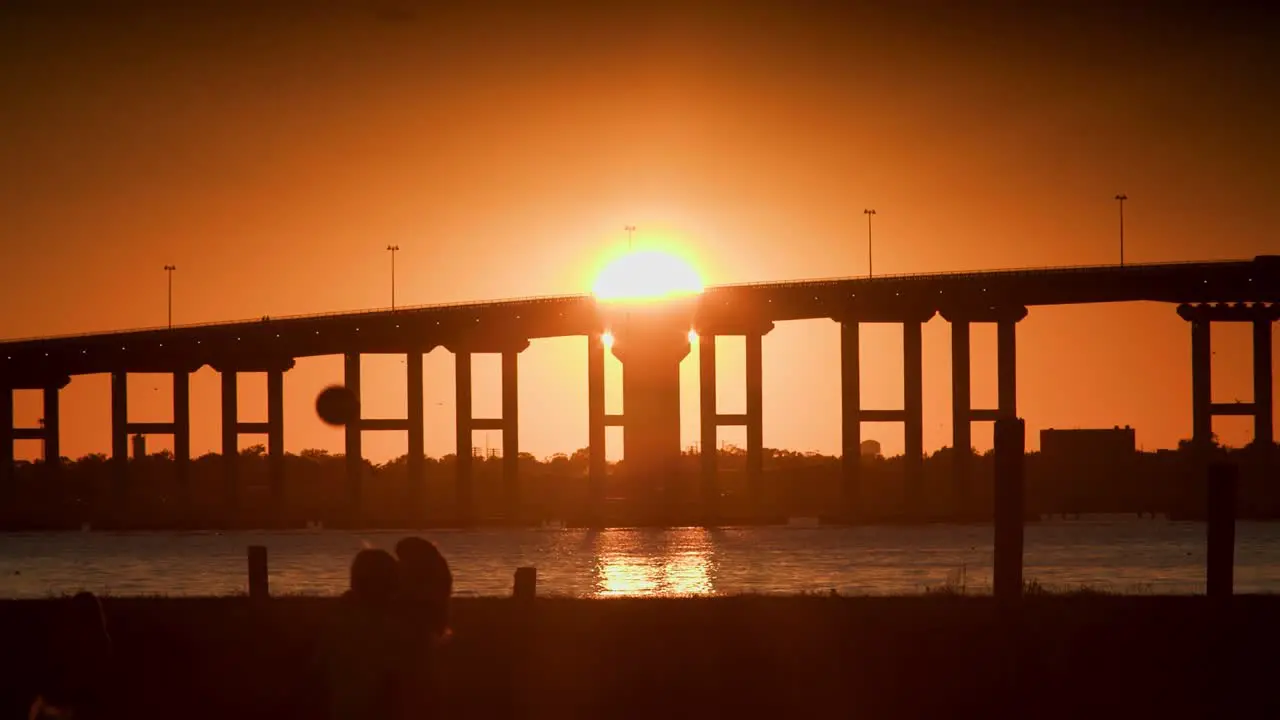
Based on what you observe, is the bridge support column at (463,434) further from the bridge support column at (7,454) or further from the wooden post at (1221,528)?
the wooden post at (1221,528)

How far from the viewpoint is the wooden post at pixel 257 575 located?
22734mm

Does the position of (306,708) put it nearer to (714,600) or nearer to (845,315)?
(714,600)

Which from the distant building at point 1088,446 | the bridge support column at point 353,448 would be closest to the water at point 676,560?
the bridge support column at point 353,448

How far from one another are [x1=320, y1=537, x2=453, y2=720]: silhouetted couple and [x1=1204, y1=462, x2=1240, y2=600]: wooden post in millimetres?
12951

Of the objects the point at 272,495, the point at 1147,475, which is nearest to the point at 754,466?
the point at 272,495

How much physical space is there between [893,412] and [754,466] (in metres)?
13.7

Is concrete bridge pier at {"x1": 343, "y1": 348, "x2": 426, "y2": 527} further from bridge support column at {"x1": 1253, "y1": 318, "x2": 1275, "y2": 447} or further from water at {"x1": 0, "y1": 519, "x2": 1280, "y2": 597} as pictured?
bridge support column at {"x1": 1253, "y1": 318, "x2": 1275, "y2": 447}

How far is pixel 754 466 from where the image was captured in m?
134

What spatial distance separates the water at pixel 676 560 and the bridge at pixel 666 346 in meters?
6.62

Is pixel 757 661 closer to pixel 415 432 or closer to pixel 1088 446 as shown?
pixel 415 432

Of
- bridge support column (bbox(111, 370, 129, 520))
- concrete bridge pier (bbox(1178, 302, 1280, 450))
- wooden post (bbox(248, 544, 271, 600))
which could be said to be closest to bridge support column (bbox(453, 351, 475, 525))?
bridge support column (bbox(111, 370, 129, 520))

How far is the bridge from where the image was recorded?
125 m

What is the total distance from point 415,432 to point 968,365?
1544 inches

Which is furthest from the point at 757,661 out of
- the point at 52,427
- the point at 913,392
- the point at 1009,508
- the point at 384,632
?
the point at 52,427
